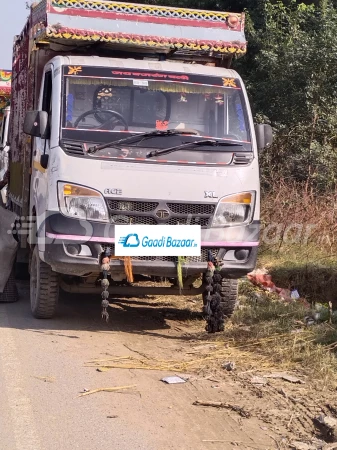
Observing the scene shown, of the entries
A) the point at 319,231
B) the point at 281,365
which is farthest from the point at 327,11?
the point at 281,365

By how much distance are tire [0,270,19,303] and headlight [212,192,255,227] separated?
279 centimetres

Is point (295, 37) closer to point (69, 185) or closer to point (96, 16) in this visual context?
point (96, 16)

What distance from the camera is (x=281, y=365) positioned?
6.09 meters

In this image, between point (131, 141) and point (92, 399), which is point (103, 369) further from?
point (131, 141)

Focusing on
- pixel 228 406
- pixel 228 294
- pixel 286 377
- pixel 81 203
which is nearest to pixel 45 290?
pixel 81 203

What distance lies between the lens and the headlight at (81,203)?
21.9 feet

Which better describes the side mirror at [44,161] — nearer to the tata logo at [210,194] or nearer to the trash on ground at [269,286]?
the tata logo at [210,194]

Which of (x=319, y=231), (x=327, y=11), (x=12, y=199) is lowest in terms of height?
(x=319, y=231)

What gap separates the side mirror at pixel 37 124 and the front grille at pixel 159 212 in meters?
0.98

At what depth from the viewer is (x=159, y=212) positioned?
6762 mm

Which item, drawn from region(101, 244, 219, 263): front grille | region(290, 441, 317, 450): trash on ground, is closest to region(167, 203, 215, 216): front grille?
region(101, 244, 219, 263): front grille

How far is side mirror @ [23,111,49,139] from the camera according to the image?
23.2 feet

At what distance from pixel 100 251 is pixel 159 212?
2.02 ft

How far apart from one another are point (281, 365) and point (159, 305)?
2772 millimetres
